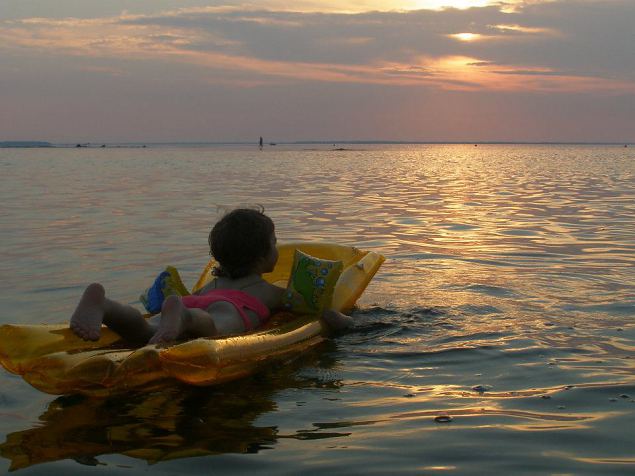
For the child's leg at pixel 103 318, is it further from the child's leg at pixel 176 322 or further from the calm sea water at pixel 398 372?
the calm sea water at pixel 398 372

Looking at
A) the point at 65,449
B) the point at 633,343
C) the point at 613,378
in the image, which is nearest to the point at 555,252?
the point at 633,343

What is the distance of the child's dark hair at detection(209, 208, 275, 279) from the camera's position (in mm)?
5871

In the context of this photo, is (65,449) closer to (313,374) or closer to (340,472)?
(340,472)

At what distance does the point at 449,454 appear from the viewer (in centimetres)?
390

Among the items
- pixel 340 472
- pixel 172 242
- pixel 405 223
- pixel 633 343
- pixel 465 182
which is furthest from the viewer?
pixel 465 182

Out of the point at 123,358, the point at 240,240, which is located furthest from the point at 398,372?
the point at 123,358

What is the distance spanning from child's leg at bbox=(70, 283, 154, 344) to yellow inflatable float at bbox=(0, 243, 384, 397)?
125mm

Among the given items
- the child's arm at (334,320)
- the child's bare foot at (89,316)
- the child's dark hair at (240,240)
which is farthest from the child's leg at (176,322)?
the child's arm at (334,320)

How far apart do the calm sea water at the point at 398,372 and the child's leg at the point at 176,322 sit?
1.24 ft

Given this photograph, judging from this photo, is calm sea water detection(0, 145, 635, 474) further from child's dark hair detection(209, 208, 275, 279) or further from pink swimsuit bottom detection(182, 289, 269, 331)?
child's dark hair detection(209, 208, 275, 279)

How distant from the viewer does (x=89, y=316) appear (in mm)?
4602

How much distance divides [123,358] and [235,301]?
133 centimetres

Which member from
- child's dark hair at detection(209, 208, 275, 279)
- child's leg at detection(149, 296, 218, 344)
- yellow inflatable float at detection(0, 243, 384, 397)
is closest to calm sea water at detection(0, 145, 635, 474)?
yellow inflatable float at detection(0, 243, 384, 397)

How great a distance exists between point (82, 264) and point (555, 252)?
20.1 feet
